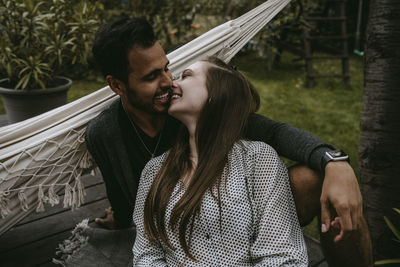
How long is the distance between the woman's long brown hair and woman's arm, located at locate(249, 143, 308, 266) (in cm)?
12

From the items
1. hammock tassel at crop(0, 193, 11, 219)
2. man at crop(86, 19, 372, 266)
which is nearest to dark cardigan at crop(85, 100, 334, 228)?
man at crop(86, 19, 372, 266)

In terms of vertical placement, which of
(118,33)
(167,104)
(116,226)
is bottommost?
(116,226)

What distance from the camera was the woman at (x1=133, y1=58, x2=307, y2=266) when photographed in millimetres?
1093

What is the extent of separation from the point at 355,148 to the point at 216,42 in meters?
1.78

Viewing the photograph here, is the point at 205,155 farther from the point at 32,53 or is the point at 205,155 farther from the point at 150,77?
the point at 32,53

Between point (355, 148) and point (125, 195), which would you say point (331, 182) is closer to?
point (125, 195)

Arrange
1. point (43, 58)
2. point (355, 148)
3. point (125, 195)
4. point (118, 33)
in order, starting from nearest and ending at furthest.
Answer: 1. point (118, 33)
2. point (125, 195)
3. point (43, 58)
4. point (355, 148)

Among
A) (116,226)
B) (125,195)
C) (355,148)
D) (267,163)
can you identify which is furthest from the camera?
(355,148)

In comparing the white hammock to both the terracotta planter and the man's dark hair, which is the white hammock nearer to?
the man's dark hair

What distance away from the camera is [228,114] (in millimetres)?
1238

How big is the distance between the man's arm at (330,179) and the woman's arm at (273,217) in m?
0.07

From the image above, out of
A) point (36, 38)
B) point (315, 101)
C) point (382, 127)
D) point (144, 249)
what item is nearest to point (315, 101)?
point (315, 101)

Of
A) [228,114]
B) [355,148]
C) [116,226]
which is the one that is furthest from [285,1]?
[355,148]

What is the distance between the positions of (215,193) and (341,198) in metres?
0.37
